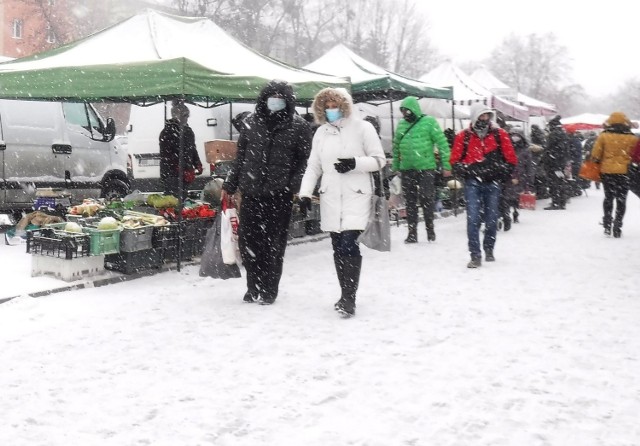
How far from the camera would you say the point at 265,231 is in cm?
655

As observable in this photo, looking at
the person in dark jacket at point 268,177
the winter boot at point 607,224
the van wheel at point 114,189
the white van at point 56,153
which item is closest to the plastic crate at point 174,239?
the person in dark jacket at point 268,177

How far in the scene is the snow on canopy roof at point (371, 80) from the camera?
1296 centimetres

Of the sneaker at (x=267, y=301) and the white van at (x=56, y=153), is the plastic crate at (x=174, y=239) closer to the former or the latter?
A: the sneaker at (x=267, y=301)

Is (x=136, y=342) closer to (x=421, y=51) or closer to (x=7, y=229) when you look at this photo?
(x=7, y=229)

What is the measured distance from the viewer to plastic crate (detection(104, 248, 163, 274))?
26.1 feet

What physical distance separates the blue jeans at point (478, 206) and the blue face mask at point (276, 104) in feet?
10.7

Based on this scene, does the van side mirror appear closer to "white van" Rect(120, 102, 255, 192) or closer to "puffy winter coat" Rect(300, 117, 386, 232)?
"white van" Rect(120, 102, 255, 192)

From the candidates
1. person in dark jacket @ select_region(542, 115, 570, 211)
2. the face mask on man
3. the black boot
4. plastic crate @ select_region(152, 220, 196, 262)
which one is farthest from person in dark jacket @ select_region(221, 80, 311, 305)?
person in dark jacket @ select_region(542, 115, 570, 211)

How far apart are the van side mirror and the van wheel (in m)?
0.80

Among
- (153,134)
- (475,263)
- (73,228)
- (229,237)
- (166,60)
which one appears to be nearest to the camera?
(229,237)

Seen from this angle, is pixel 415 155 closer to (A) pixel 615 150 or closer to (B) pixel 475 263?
(B) pixel 475 263

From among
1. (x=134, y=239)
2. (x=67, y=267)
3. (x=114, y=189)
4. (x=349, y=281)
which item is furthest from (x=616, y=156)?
(x=114, y=189)

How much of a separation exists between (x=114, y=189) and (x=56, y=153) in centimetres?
134

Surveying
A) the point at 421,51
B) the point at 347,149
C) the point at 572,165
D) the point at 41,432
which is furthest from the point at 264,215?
the point at 421,51
